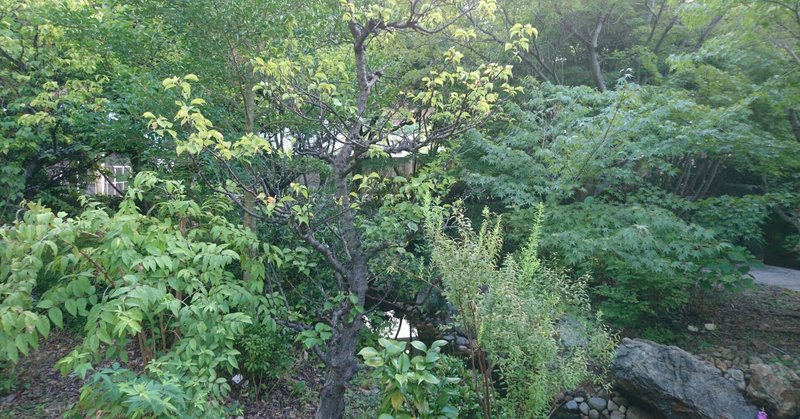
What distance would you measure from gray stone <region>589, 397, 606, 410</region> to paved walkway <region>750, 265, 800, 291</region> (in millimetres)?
4864

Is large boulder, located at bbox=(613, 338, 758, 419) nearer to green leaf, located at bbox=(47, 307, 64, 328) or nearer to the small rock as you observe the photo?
the small rock

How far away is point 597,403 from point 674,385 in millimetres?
761

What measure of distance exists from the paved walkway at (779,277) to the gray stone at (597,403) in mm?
4864

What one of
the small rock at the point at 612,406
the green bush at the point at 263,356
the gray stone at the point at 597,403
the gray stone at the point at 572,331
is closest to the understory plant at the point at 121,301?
the green bush at the point at 263,356

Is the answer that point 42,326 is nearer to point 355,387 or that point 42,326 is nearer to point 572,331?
point 355,387

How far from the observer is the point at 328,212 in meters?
4.84

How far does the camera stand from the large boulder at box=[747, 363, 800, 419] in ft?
14.2

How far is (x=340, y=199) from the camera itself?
133 inches

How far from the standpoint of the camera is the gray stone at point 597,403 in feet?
15.8

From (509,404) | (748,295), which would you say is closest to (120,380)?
(509,404)

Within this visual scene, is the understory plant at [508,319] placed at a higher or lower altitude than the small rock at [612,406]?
higher

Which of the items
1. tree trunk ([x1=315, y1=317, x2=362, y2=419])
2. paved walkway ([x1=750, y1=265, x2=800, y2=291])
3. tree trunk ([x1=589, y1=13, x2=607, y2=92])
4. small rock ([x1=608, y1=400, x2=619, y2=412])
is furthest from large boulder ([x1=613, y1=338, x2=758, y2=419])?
tree trunk ([x1=589, y1=13, x2=607, y2=92])

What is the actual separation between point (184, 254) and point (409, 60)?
206 inches

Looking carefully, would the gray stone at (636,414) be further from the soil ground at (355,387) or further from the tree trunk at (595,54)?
the tree trunk at (595,54)
